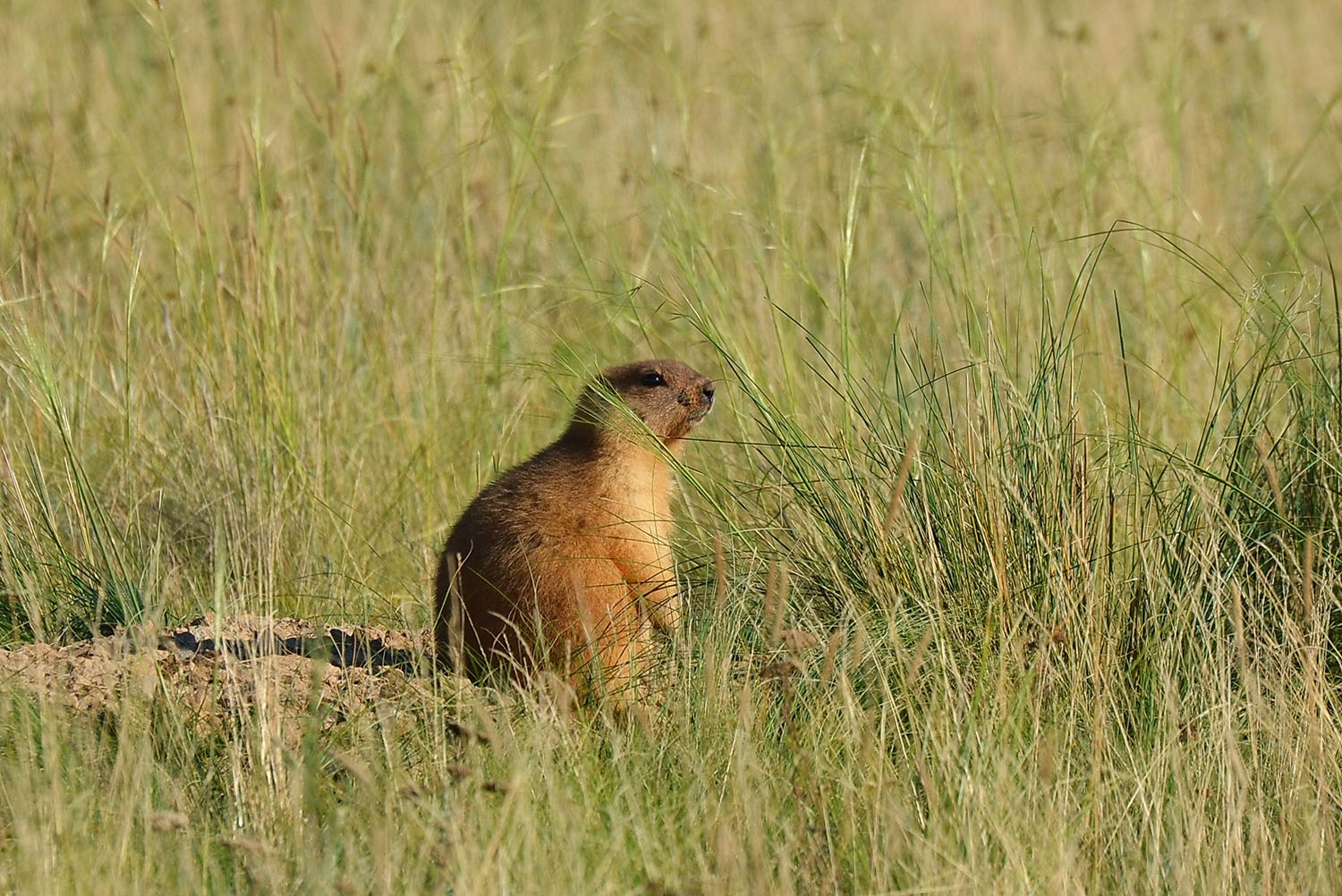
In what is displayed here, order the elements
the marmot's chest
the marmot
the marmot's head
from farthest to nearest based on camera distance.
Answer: the marmot's head
the marmot's chest
the marmot

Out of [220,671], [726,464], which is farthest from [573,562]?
[726,464]

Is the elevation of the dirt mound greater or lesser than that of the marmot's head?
lesser

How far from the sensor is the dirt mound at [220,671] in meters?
3.46

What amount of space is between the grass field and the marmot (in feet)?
0.47

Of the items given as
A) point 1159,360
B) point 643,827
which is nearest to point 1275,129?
point 1159,360

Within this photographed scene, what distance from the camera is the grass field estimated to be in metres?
3.05

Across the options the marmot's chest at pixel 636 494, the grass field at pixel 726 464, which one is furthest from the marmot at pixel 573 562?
the grass field at pixel 726 464

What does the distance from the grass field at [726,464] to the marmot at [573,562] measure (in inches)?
5.7

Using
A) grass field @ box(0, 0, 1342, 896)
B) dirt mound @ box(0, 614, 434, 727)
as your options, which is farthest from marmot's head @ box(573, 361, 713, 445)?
dirt mound @ box(0, 614, 434, 727)

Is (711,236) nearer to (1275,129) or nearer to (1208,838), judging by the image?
(1208,838)

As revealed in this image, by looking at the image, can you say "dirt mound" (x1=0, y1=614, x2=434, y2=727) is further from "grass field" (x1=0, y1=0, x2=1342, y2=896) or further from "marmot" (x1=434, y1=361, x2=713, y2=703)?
"marmot" (x1=434, y1=361, x2=713, y2=703)

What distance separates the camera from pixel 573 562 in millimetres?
3896

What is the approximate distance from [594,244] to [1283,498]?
3.50 meters

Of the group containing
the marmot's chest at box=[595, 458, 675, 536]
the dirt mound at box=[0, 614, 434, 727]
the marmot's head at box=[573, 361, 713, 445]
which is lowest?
the dirt mound at box=[0, 614, 434, 727]
